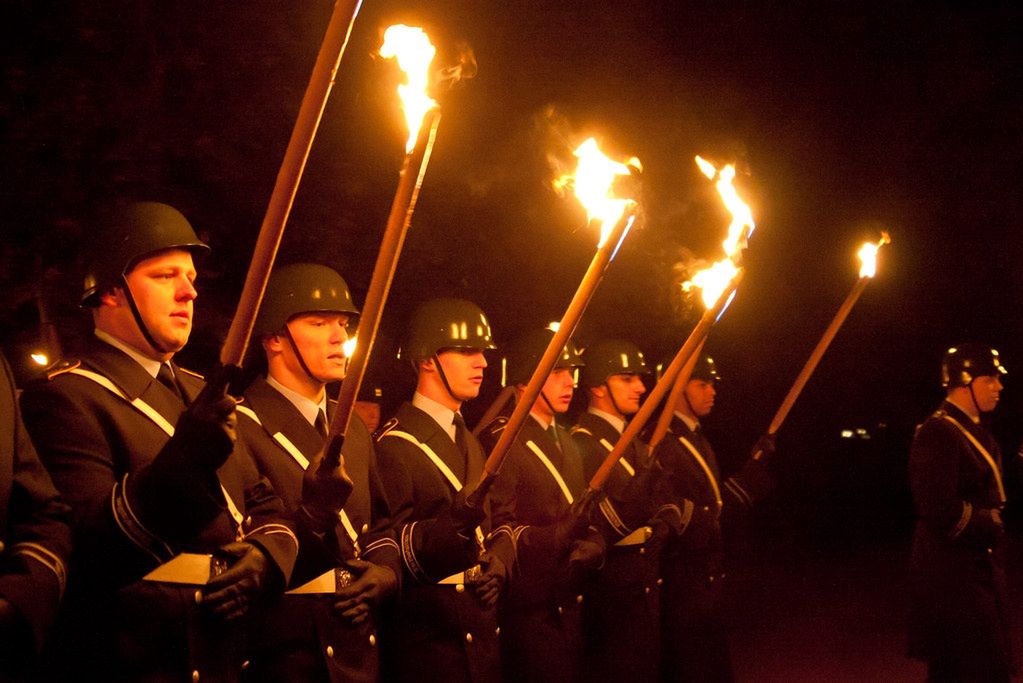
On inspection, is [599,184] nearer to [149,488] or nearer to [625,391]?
[149,488]

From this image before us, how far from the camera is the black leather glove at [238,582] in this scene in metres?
3.88

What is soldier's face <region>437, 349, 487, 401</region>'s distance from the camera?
6258 mm

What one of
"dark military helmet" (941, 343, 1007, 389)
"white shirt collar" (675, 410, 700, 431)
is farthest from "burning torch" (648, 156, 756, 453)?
"dark military helmet" (941, 343, 1007, 389)

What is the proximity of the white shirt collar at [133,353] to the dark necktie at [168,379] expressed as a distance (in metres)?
0.04

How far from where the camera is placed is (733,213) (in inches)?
229

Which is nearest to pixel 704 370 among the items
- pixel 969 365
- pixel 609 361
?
pixel 609 361

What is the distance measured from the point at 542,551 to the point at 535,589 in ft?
1.09

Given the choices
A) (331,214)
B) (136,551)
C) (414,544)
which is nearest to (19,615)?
(136,551)

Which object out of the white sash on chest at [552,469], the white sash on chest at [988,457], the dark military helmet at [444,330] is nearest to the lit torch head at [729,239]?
the dark military helmet at [444,330]

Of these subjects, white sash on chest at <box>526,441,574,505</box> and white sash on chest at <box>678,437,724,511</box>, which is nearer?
white sash on chest at <box>526,441,574,505</box>

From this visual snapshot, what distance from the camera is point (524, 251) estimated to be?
409 inches

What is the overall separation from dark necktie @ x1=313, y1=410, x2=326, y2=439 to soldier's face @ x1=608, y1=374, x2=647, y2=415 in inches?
160

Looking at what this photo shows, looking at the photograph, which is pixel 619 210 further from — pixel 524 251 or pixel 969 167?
pixel 969 167

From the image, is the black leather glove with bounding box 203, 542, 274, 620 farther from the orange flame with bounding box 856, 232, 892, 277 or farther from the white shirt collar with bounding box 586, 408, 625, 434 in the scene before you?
the white shirt collar with bounding box 586, 408, 625, 434
